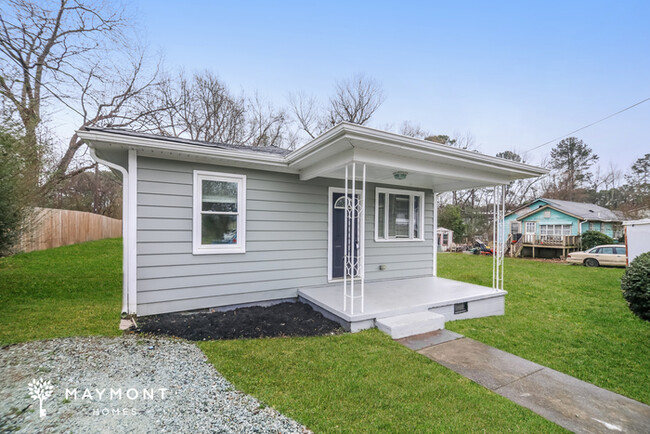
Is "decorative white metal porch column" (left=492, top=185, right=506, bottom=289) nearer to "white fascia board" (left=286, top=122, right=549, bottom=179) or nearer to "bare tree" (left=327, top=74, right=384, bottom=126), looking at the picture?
"white fascia board" (left=286, top=122, right=549, bottom=179)

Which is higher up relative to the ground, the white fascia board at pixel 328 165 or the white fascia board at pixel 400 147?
the white fascia board at pixel 400 147

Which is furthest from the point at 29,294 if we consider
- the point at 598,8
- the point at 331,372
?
the point at 598,8

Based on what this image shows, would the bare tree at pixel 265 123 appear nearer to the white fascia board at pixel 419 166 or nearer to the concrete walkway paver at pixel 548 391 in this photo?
the white fascia board at pixel 419 166

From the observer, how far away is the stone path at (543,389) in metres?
2.10

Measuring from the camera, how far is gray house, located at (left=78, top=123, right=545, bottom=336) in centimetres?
377

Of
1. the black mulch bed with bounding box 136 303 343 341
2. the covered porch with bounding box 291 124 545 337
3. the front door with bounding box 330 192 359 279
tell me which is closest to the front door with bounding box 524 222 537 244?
the covered porch with bounding box 291 124 545 337

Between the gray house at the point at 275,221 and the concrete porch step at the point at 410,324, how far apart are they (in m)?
0.02

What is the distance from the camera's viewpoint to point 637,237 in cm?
872

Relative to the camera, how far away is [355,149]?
3500mm

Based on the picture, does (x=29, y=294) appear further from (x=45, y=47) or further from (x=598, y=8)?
(x=598, y=8)

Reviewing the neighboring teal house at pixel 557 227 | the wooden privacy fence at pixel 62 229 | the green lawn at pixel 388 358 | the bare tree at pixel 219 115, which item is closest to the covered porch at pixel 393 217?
the green lawn at pixel 388 358

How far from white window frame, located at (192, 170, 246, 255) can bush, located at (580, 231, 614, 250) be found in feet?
60.3

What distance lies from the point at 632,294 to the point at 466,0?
334 inches

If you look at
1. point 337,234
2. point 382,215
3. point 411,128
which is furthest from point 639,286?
point 411,128
